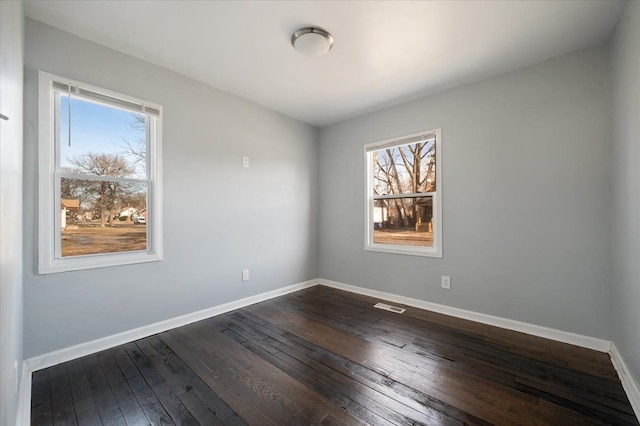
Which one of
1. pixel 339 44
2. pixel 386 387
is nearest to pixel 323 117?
pixel 339 44

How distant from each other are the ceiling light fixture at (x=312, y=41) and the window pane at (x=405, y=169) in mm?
1672

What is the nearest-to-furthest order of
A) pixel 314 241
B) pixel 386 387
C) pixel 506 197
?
pixel 386 387 < pixel 506 197 < pixel 314 241

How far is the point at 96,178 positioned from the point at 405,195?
10.6 feet

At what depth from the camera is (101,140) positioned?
2.31 metres

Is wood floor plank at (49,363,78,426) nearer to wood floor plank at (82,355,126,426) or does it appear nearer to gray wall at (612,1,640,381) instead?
wood floor plank at (82,355,126,426)

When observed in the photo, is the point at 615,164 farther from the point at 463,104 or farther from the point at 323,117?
the point at 323,117

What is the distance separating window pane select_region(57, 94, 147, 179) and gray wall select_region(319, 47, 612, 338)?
2.91m

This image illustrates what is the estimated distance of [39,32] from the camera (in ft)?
6.44

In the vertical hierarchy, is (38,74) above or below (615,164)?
above

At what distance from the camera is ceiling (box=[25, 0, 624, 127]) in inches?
72.7

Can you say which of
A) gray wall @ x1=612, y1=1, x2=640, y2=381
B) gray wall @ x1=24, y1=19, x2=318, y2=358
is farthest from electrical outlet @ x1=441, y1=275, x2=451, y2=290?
gray wall @ x1=24, y1=19, x2=318, y2=358

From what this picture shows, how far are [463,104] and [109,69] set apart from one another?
342 cm

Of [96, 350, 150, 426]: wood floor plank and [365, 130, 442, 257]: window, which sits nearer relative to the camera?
[96, 350, 150, 426]: wood floor plank

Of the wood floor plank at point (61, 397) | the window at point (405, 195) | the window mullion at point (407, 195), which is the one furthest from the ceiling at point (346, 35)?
the wood floor plank at point (61, 397)
